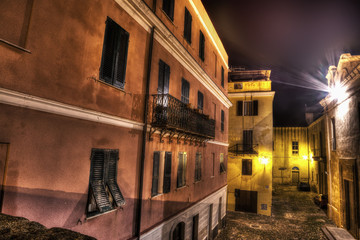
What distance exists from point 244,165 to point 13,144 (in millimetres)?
22473

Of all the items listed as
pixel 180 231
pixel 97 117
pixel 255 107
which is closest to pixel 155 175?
pixel 97 117

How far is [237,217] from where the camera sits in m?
21.5

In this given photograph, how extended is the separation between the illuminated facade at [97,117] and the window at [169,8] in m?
0.04

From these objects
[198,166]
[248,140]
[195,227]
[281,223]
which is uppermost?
[248,140]

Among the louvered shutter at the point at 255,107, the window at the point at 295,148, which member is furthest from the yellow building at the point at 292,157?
the louvered shutter at the point at 255,107

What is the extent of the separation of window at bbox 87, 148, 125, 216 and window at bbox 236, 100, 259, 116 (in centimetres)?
2020

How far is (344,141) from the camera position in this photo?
1582 centimetres

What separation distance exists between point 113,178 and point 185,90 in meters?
6.47

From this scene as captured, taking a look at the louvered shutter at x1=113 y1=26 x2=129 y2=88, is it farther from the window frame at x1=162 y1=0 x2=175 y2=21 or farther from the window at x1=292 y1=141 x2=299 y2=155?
the window at x1=292 y1=141 x2=299 y2=155

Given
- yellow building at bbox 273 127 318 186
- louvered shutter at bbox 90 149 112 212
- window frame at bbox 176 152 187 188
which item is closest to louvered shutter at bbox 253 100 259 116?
window frame at bbox 176 152 187 188


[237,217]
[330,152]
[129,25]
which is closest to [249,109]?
[330,152]

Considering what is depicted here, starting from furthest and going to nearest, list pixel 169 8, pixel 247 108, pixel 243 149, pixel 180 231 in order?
pixel 247 108, pixel 243 149, pixel 180 231, pixel 169 8

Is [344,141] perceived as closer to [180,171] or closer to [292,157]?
[180,171]

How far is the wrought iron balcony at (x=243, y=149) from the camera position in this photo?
2372cm
